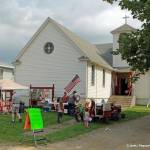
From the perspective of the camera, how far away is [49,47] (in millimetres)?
35312

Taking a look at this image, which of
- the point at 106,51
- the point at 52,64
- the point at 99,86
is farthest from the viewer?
the point at 106,51

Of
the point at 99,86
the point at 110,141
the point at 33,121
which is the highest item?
the point at 99,86

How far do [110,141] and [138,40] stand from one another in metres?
6.82

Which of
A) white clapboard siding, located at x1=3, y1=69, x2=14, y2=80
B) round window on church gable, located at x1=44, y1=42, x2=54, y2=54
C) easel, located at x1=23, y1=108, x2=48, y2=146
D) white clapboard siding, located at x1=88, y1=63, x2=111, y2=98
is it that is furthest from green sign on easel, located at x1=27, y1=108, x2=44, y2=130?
white clapboard siding, located at x1=3, y1=69, x2=14, y2=80

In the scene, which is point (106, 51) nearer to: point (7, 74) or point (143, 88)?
point (143, 88)

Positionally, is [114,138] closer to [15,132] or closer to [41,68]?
[15,132]

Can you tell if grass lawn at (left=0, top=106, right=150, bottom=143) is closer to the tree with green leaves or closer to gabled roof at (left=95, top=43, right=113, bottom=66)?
the tree with green leaves

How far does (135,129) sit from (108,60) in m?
24.0

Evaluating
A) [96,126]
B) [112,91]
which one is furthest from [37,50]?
[96,126]

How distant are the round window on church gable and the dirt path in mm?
14224

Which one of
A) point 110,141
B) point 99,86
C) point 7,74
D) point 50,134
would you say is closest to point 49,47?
point 99,86

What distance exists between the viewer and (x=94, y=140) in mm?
17250

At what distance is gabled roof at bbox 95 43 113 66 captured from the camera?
148 feet

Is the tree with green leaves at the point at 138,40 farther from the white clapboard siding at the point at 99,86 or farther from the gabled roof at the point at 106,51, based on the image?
the gabled roof at the point at 106,51
